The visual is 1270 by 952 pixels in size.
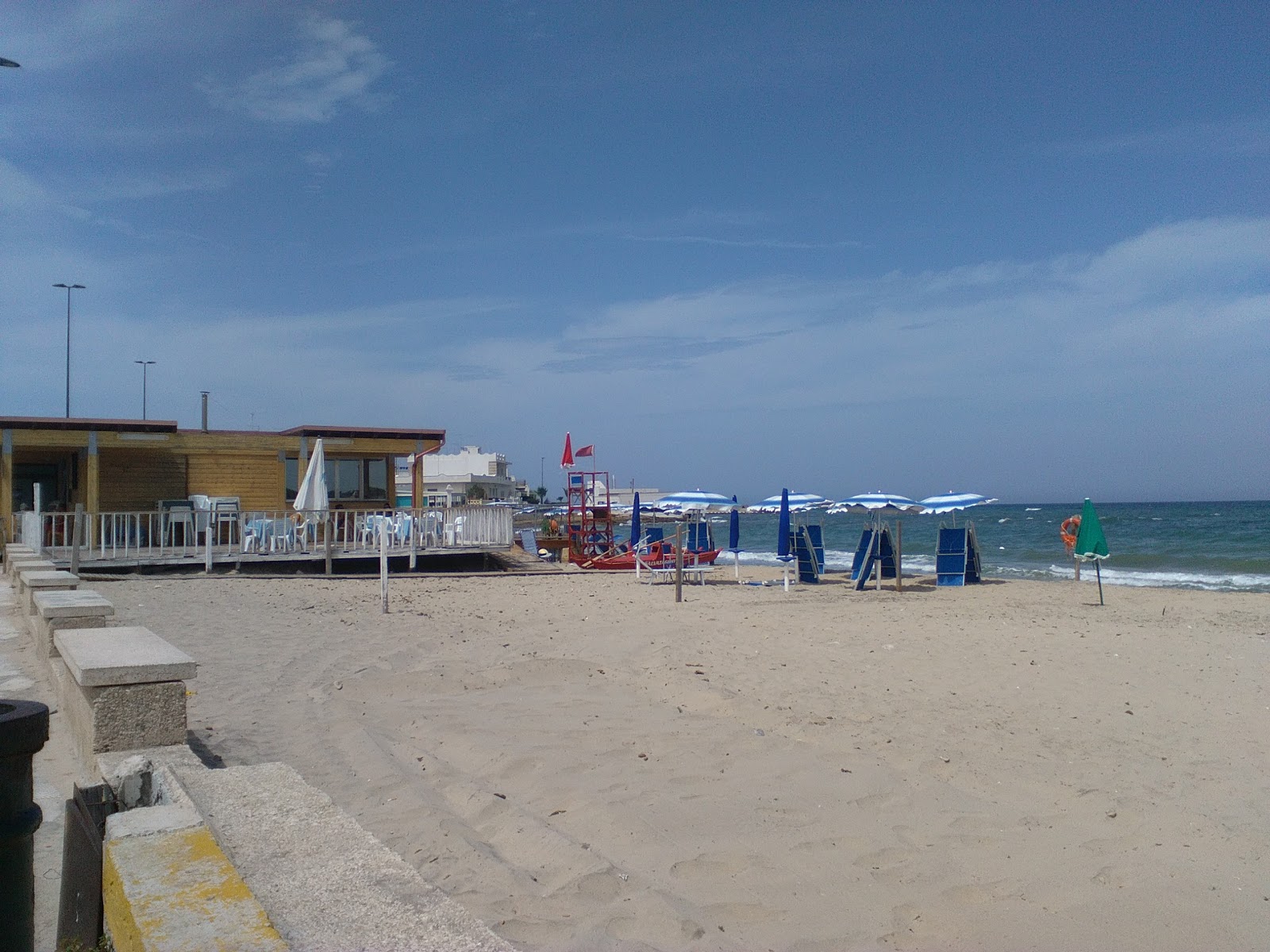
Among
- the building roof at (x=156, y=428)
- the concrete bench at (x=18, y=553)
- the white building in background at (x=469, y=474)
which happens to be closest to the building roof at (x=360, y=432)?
the building roof at (x=156, y=428)

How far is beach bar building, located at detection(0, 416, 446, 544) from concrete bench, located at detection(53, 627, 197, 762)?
54.8ft

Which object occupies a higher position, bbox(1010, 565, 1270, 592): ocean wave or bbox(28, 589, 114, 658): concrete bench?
bbox(28, 589, 114, 658): concrete bench

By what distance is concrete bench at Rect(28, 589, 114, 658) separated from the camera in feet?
19.2

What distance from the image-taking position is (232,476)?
22297 millimetres

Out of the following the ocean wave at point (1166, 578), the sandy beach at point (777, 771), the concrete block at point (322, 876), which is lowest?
the ocean wave at point (1166, 578)

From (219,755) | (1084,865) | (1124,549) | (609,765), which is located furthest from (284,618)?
(1124,549)

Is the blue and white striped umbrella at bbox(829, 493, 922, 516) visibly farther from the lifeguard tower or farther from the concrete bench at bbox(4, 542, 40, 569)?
the concrete bench at bbox(4, 542, 40, 569)

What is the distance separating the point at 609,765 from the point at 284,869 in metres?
2.87

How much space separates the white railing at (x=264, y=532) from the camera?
16500 millimetres

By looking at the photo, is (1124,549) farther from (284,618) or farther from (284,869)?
(284,869)

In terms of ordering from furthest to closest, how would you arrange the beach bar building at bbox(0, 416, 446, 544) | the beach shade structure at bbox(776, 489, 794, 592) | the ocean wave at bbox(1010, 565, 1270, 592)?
1. the ocean wave at bbox(1010, 565, 1270, 592)
2. the beach bar building at bbox(0, 416, 446, 544)
3. the beach shade structure at bbox(776, 489, 794, 592)

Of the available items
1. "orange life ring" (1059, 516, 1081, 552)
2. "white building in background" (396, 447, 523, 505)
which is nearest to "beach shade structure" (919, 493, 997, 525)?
"orange life ring" (1059, 516, 1081, 552)

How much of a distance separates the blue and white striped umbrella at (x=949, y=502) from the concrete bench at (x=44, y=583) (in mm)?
14906

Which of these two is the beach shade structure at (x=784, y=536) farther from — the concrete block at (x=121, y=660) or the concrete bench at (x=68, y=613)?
the concrete block at (x=121, y=660)
